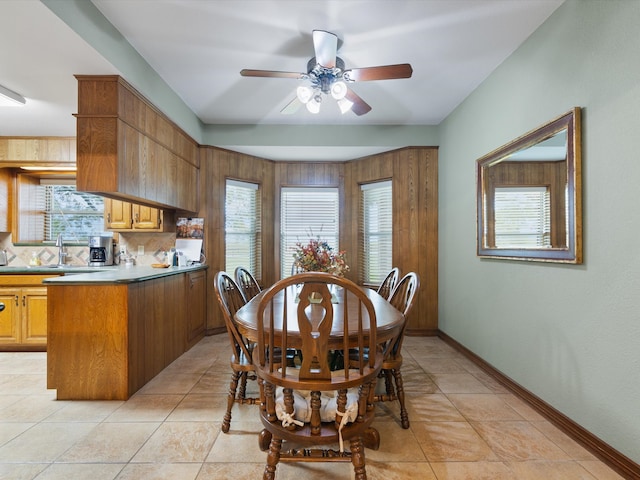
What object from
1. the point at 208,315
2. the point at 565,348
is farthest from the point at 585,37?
the point at 208,315

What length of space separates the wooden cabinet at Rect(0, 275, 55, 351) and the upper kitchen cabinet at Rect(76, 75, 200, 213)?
1.75 m

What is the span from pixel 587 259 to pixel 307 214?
10.9 feet

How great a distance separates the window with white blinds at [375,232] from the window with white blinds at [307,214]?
0.44m

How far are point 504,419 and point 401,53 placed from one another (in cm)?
281

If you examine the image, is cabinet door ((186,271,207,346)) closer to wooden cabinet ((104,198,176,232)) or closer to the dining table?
wooden cabinet ((104,198,176,232))

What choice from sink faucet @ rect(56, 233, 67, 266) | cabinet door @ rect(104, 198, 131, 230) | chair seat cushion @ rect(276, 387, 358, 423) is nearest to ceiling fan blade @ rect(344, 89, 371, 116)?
chair seat cushion @ rect(276, 387, 358, 423)

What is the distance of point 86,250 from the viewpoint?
397 centimetres

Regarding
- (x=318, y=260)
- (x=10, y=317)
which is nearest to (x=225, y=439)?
(x=318, y=260)

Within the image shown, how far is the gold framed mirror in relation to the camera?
1858mm

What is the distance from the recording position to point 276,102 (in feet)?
10.9

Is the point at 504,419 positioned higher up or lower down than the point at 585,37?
lower down

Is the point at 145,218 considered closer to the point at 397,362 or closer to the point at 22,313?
the point at 22,313

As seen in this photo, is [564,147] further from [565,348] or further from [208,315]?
[208,315]

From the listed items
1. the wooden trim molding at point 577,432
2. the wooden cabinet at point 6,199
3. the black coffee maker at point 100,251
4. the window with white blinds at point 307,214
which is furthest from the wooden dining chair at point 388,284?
the wooden cabinet at point 6,199
